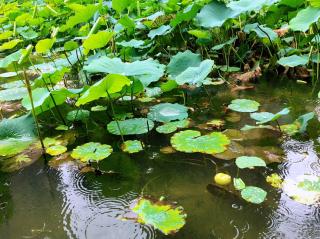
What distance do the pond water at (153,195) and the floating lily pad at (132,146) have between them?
0.03m

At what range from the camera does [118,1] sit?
97.8 inches

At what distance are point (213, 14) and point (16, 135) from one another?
1284 millimetres

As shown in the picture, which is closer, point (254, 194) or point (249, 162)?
point (254, 194)

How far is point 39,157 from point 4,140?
0.18m

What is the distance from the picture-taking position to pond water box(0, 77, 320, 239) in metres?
0.93

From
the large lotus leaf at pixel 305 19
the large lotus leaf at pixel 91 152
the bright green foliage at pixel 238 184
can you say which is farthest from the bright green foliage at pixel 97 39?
the bright green foliage at pixel 238 184

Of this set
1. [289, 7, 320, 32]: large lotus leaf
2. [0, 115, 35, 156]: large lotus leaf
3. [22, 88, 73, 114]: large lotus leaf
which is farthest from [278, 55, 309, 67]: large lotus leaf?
[0, 115, 35, 156]: large lotus leaf

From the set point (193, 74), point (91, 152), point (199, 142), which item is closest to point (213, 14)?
point (193, 74)

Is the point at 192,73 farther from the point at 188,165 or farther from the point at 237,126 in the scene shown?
the point at 188,165

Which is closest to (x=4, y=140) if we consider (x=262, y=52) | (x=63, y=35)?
(x=262, y=52)

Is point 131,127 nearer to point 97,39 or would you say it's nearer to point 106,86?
point 106,86

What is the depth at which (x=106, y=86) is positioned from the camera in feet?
4.24

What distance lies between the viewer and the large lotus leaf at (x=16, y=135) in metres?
1.37

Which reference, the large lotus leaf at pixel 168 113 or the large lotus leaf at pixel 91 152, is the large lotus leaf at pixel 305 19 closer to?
the large lotus leaf at pixel 168 113
